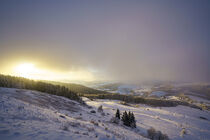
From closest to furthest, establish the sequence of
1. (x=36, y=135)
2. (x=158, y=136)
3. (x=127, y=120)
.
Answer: (x=36, y=135), (x=158, y=136), (x=127, y=120)

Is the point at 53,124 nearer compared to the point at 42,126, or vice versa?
the point at 42,126

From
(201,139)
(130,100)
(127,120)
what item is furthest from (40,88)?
(130,100)

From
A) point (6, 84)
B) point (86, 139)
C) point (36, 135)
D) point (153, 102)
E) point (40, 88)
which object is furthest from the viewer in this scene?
point (153, 102)

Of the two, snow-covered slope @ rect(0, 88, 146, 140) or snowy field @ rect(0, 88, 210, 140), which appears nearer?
snow-covered slope @ rect(0, 88, 146, 140)

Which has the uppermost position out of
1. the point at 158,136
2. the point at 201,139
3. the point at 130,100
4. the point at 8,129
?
the point at 8,129

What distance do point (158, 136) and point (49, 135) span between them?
15.9m

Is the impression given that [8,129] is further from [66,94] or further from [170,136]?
[66,94]

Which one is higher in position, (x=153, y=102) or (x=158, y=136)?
(x=158, y=136)

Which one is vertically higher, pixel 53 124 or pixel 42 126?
pixel 42 126

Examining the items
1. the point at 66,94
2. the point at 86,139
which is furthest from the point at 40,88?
the point at 86,139

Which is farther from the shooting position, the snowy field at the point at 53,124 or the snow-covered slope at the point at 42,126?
the snowy field at the point at 53,124

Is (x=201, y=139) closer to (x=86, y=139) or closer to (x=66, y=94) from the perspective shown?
(x=86, y=139)

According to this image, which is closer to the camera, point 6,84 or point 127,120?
point 127,120

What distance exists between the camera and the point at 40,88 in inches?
1385
